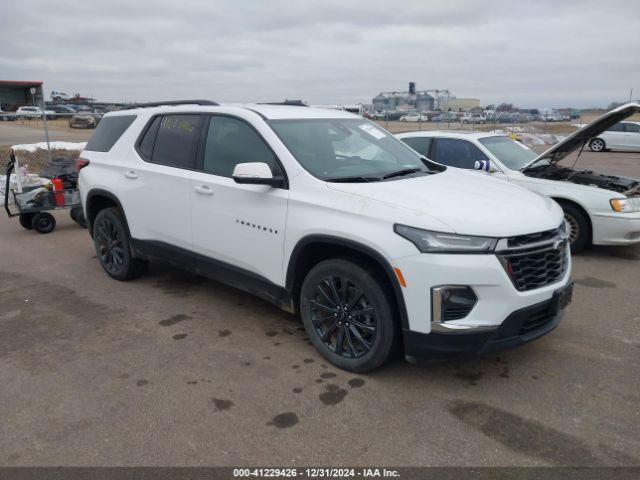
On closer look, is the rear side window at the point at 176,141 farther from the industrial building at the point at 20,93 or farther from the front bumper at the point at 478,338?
the industrial building at the point at 20,93

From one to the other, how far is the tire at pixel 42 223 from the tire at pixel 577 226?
7570 millimetres

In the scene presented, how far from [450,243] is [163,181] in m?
2.82

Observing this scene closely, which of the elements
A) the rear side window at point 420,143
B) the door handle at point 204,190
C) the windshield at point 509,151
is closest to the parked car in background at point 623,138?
the windshield at point 509,151

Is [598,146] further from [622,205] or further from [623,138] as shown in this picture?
[622,205]

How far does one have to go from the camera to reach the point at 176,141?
15.8 feet

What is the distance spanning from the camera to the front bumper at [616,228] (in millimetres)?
6191

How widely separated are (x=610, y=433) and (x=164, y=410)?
8.58 feet

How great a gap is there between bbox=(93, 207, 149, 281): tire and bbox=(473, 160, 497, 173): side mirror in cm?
431

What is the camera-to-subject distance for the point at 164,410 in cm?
324

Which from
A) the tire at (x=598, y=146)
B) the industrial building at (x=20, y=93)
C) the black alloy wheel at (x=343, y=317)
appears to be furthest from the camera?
the tire at (x=598, y=146)

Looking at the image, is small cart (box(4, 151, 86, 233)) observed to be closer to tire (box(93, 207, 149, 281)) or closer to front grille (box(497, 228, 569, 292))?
tire (box(93, 207, 149, 281))

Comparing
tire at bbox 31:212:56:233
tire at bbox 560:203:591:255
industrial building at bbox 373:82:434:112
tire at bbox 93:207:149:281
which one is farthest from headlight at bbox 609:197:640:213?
industrial building at bbox 373:82:434:112

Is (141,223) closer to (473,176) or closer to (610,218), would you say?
(473,176)

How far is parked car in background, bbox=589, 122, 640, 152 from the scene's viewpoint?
2255 centimetres
